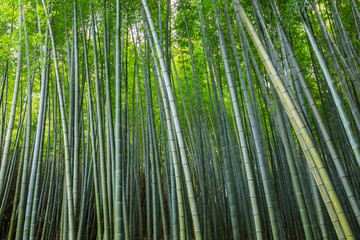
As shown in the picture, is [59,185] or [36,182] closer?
[36,182]

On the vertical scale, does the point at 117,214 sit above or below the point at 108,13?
below

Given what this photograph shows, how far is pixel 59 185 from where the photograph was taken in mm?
4770

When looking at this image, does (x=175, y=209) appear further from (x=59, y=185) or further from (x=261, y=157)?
(x=59, y=185)

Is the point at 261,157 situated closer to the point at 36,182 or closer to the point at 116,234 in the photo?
the point at 116,234

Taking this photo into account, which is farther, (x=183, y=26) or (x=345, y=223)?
(x=183, y=26)

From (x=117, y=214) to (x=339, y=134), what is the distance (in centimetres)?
300

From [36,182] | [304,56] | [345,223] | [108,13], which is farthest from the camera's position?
[304,56]

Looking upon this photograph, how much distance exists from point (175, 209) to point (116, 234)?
0.67 metres

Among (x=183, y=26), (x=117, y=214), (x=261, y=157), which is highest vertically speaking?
(x=183, y=26)

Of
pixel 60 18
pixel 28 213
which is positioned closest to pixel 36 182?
pixel 28 213

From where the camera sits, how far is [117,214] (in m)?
2.16

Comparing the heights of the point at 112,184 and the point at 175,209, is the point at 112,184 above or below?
above

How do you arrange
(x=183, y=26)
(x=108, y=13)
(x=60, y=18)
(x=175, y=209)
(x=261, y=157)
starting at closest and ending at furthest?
(x=261, y=157) < (x=175, y=209) < (x=108, y=13) < (x=60, y=18) < (x=183, y=26)

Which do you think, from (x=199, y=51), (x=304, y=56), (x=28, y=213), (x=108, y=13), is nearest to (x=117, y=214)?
(x=28, y=213)
